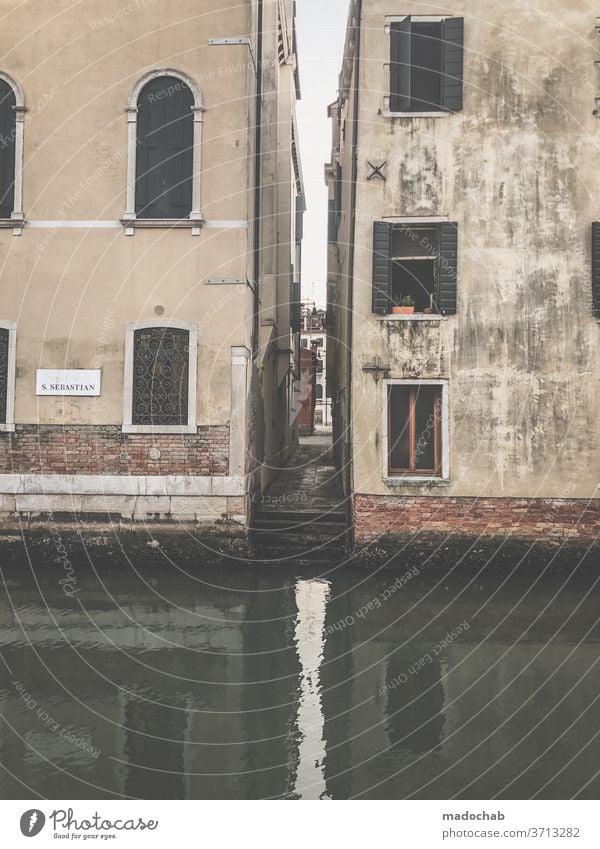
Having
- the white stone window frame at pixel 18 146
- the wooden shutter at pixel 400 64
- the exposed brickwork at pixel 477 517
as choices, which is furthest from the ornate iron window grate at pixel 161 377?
the wooden shutter at pixel 400 64

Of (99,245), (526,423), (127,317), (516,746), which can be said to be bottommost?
(516,746)

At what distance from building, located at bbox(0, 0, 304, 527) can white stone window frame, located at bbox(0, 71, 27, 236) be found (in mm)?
23

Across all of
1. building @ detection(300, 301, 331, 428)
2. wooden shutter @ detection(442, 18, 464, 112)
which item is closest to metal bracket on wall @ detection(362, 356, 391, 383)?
wooden shutter @ detection(442, 18, 464, 112)

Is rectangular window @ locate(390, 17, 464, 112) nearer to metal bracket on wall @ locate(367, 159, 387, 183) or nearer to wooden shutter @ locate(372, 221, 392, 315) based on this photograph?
metal bracket on wall @ locate(367, 159, 387, 183)

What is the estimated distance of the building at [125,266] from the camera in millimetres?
10625

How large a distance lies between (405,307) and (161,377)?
4041mm

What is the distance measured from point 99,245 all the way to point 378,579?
678 cm

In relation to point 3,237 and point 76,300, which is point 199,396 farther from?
point 3,237

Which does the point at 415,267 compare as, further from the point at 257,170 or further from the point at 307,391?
the point at 307,391

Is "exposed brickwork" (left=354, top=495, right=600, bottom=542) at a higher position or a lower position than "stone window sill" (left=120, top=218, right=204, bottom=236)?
lower


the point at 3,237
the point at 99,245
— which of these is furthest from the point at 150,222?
the point at 3,237

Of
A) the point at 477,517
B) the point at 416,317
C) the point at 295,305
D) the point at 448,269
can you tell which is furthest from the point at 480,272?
the point at 295,305

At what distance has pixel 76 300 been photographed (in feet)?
35.4

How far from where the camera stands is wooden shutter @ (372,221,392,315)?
34.9ft
